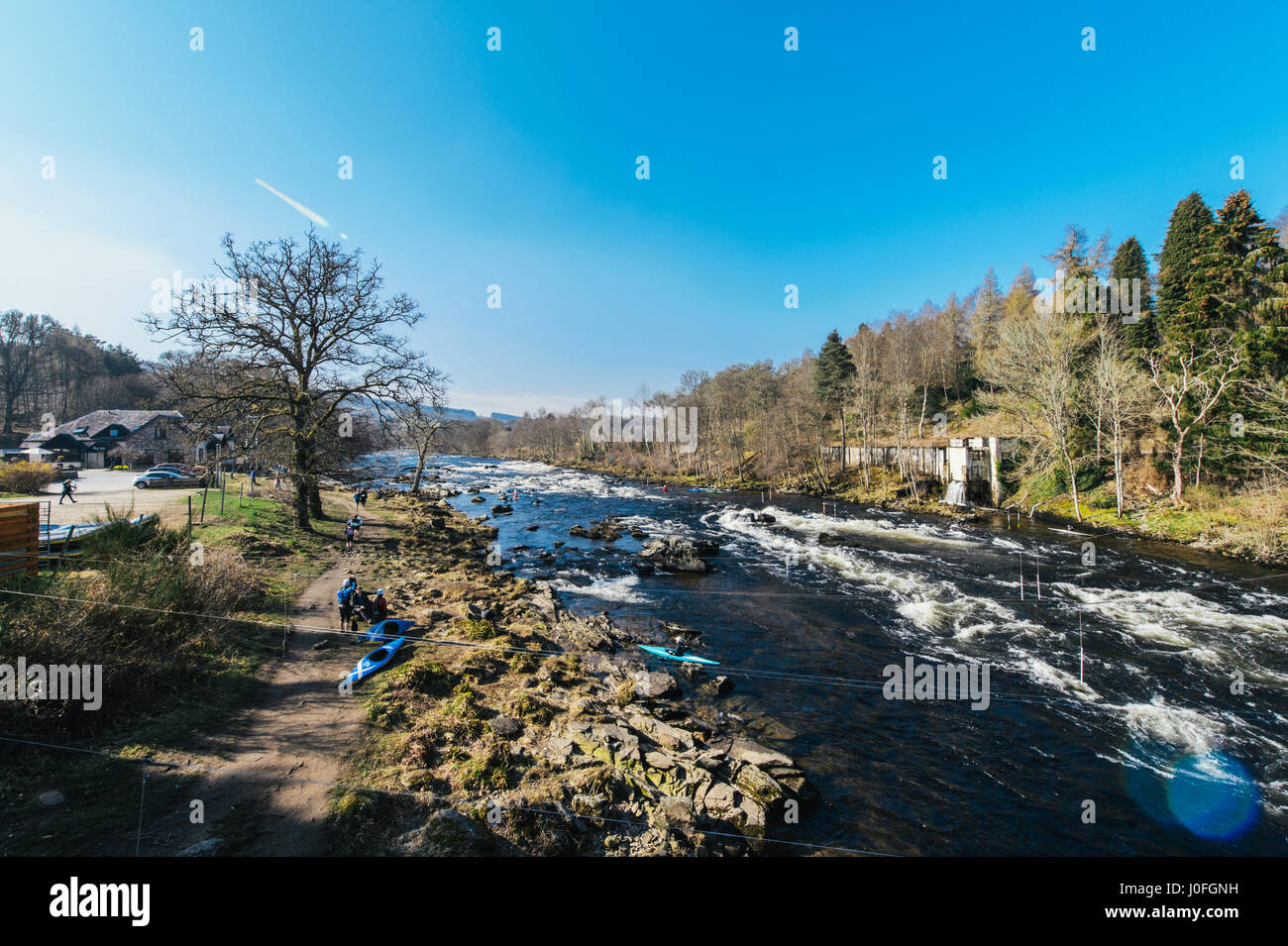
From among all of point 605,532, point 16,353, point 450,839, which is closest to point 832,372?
point 605,532

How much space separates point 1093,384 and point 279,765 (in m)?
45.3

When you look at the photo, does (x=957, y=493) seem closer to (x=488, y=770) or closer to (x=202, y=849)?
(x=488, y=770)

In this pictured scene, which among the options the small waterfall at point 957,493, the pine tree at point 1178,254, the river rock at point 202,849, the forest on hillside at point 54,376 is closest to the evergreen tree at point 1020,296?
the pine tree at point 1178,254

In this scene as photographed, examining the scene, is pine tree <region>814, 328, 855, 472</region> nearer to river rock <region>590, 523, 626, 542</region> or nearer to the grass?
river rock <region>590, 523, 626, 542</region>

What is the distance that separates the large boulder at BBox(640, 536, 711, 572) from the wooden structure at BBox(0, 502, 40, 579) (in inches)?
739

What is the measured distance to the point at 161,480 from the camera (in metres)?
26.9

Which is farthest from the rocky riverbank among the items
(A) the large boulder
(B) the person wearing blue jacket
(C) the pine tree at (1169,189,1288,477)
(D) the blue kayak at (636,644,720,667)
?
(C) the pine tree at (1169,189,1288,477)

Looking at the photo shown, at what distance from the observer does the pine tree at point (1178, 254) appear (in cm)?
3541

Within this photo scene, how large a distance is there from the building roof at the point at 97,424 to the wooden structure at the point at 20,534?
121ft

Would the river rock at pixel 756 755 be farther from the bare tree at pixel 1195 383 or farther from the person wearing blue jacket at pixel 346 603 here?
the bare tree at pixel 1195 383
